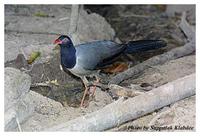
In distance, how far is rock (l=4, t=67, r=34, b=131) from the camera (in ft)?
14.9

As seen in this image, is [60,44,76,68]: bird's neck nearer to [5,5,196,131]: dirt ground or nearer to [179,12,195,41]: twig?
[5,5,196,131]: dirt ground

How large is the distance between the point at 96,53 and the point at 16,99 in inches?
48.3

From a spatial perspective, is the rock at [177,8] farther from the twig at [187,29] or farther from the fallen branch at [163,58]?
the fallen branch at [163,58]

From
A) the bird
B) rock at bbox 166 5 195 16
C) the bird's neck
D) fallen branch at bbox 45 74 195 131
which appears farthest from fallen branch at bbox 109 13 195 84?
rock at bbox 166 5 195 16

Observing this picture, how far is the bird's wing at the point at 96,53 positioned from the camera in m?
5.52

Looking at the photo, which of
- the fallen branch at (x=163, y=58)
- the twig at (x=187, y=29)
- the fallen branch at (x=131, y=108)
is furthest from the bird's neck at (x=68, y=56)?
the twig at (x=187, y=29)

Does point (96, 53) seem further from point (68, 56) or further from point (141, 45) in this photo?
point (141, 45)

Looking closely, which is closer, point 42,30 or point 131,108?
point 131,108

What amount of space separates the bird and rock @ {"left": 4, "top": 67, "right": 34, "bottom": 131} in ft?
1.83

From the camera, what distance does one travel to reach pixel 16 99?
4797mm

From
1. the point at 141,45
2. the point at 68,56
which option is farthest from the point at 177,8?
the point at 68,56

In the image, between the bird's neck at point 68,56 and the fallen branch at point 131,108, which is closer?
the fallen branch at point 131,108

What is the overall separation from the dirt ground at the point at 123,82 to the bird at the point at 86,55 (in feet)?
0.70
